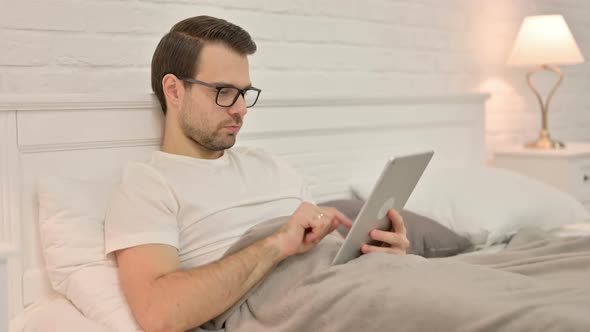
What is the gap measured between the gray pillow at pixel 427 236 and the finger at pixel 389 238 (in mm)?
429

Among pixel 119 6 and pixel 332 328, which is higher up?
pixel 119 6

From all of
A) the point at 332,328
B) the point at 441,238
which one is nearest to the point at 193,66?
the point at 332,328

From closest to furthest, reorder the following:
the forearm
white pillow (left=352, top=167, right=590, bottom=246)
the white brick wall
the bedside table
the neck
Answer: the forearm → the neck → the white brick wall → white pillow (left=352, top=167, right=590, bottom=246) → the bedside table

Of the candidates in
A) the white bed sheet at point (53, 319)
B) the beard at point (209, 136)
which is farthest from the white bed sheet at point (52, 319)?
the beard at point (209, 136)

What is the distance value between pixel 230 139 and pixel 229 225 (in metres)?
0.22

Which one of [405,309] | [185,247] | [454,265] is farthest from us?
[185,247]

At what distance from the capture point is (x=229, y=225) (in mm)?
1548

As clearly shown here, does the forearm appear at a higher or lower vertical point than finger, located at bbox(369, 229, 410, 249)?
lower

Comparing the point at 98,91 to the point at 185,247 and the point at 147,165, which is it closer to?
the point at 147,165

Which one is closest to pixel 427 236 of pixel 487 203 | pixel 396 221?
pixel 487 203

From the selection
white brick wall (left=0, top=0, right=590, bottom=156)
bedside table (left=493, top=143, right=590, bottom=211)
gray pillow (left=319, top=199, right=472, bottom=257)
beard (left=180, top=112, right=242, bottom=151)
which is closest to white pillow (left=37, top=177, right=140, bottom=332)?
beard (left=180, top=112, right=242, bottom=151)

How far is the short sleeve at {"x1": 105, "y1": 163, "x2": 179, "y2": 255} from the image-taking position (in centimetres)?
139

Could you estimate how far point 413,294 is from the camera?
119cm

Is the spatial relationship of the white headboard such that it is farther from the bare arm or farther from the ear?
the bare arm
